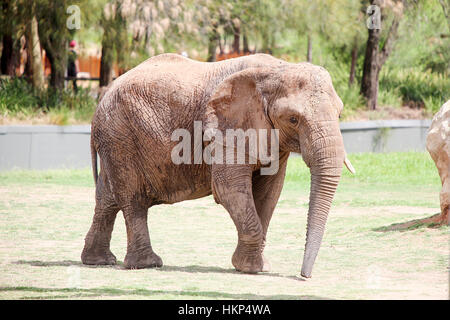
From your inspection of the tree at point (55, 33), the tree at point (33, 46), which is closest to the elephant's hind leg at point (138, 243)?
the tree at point (55, 33)

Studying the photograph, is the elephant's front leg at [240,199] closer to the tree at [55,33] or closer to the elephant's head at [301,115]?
the elephant's head at [301,115]

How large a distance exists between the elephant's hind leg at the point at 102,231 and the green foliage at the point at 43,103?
11.9 m

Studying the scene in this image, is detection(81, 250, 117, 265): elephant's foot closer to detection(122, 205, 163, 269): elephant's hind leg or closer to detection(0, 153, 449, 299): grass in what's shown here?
detection(0, 153, 449, 299): grass

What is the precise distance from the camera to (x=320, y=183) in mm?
8414

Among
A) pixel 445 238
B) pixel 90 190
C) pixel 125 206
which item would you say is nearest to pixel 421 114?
pixel 90 190

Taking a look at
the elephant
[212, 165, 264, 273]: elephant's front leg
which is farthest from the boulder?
[212, 165, 264, 273]: elephant's front leg

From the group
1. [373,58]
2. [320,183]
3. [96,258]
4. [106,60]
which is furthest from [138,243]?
[373,58]

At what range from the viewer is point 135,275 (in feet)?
29.5

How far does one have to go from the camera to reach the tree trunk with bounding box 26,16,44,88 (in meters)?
22.8

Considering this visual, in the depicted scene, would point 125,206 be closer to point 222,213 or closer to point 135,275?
point 135,275

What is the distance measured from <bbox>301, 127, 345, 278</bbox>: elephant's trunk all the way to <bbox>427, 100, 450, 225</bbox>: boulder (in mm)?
3163

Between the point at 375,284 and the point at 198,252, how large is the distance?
2932 millimetres

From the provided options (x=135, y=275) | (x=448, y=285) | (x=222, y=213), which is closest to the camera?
(x=448, y=285)

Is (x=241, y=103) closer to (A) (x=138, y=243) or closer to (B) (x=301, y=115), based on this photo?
(B) (x=301, y=115)
